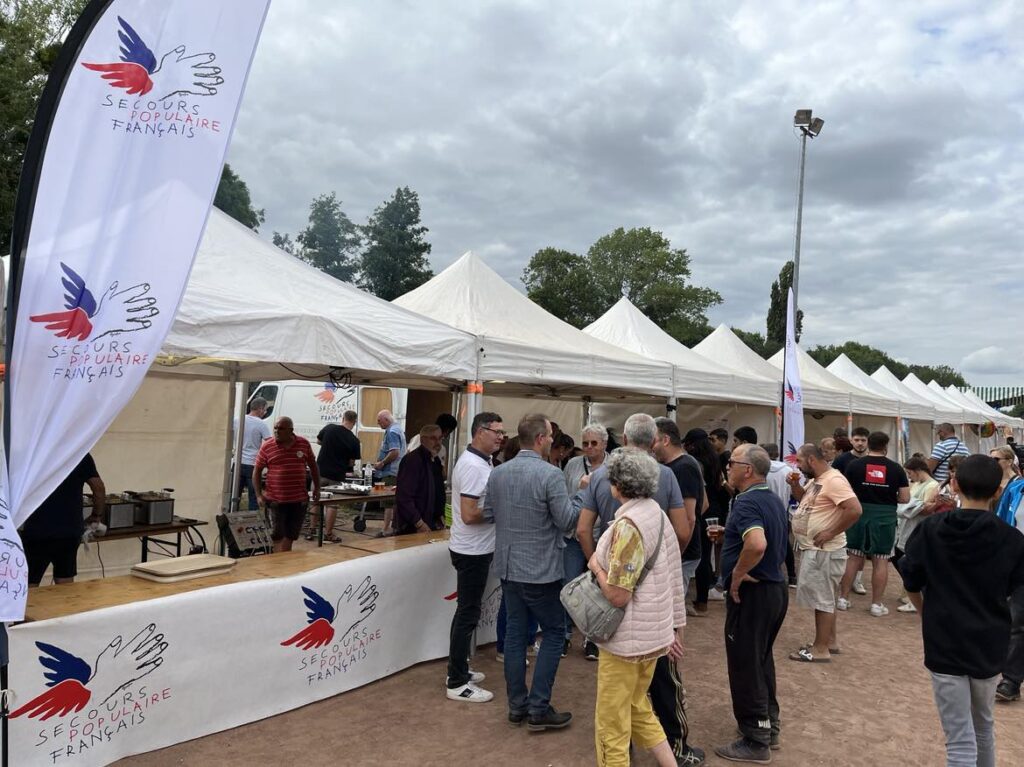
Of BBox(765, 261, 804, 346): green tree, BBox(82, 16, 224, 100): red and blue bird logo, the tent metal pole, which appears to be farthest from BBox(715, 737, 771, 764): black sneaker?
BBox(765, 261, 804, 346): green tree

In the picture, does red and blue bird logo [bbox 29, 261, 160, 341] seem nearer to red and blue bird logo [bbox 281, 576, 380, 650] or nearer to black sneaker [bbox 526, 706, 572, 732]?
red and blue bird logo [bbox 281, 576, 380, 650]

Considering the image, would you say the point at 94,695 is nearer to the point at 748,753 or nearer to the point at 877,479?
the point at 748,753

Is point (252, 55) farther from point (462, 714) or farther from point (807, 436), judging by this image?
point (807, 436)

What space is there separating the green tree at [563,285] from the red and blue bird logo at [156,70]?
129 feet

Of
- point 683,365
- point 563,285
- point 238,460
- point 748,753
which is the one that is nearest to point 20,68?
point 238,460

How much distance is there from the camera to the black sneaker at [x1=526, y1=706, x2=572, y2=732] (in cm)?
348

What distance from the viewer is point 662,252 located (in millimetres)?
48062

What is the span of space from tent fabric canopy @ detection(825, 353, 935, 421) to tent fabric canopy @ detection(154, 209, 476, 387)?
501 inches

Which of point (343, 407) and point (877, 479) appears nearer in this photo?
point (877, 479)

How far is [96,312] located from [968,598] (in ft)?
11.0

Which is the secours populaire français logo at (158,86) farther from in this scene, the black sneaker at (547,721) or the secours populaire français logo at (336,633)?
the black sneaker at (547,721)

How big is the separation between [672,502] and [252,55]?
2836mm

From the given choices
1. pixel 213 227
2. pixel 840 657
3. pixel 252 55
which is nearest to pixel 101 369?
pixel 252 55

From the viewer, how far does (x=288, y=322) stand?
397 cm
